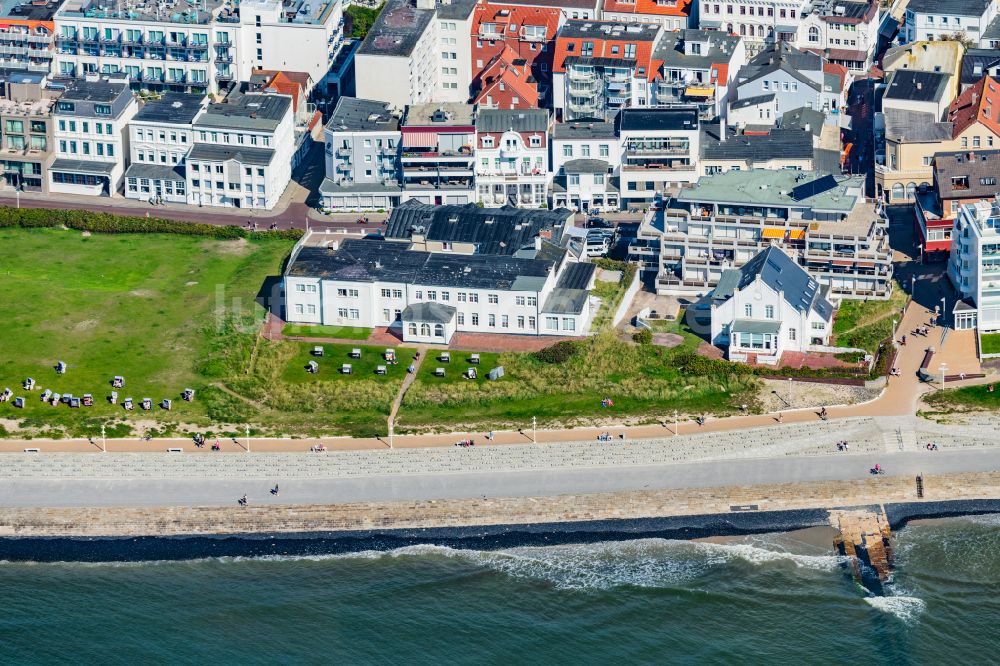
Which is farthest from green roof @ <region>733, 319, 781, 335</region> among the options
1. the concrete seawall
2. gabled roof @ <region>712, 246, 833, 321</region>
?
the concrete seawall

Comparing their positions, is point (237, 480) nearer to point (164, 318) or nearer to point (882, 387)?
point (164, 318)

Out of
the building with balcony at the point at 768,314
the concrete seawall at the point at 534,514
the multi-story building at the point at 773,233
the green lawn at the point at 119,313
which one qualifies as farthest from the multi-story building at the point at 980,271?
the green lawn at the point at 119,313

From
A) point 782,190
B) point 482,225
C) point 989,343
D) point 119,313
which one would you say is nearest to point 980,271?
point 989,343

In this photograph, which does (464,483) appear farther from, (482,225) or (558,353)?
(482,225)

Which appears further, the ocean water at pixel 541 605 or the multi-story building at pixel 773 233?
the multi-story building at pixel 773 233

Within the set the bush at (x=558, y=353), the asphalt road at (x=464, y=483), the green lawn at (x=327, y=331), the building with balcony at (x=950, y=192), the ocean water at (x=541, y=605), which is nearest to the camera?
the ocean water at (x=541, y=605)

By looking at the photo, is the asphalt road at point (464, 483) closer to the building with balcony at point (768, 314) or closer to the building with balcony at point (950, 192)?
the building with balcony at point (768, 314)
